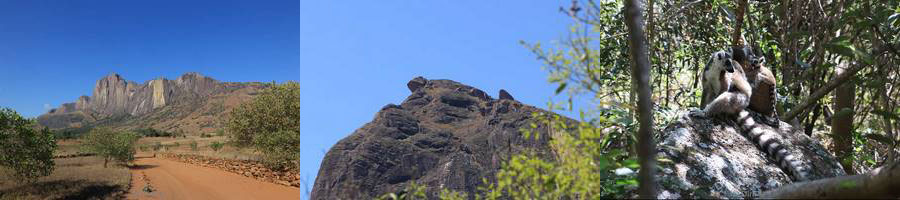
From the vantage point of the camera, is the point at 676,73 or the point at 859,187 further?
the point at 676,73

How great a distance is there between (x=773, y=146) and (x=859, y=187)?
165 cm

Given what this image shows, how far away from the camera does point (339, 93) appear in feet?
13.9

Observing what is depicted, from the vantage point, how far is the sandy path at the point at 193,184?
22.4 ft

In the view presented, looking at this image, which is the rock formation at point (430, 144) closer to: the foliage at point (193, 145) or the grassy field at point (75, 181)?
the grassy field at point (75, 181)

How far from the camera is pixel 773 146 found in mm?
2693

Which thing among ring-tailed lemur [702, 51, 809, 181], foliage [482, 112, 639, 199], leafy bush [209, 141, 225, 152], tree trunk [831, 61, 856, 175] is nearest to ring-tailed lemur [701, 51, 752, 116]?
ring-tailed lemur [702, 51, 809, 181]

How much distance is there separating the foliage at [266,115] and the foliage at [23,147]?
4.66 meters

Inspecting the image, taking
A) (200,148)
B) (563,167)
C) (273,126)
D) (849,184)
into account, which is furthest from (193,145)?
(849,184)

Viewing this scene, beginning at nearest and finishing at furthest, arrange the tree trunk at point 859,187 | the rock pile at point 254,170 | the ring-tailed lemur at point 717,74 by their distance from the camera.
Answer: the tree trunk at point 859,187
the ring-tailed lemur at point 717,74
the rock pile at point 254,170

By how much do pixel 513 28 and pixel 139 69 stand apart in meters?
4.85

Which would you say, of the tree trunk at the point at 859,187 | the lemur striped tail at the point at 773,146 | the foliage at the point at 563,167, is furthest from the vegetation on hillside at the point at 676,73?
the tree trunk at the point at 859,187

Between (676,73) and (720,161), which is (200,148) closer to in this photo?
(676,73)

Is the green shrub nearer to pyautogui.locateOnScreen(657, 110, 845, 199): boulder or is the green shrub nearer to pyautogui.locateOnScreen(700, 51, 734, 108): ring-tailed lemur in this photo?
pyautogui.locateOnScreen(700, 51, 734, 108): ring-tailed lemur

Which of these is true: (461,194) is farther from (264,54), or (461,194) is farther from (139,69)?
(264,54)
